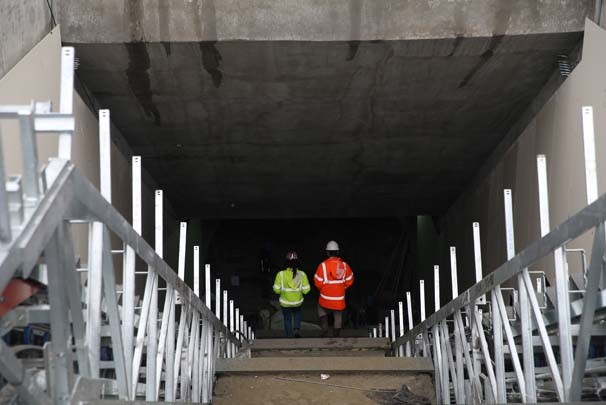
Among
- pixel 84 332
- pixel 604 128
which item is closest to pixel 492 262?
pixel 604 128

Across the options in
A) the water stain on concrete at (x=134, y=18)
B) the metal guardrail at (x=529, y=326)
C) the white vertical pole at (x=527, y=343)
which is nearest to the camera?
the metal guardrail at (x=529, y=326)

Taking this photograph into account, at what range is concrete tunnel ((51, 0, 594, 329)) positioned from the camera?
7625mm

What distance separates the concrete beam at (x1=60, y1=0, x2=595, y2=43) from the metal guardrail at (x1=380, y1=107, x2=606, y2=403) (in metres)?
1.89

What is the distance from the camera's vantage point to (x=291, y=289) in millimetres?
12164

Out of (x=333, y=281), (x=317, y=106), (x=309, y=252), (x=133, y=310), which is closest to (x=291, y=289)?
(x=333, y=281)

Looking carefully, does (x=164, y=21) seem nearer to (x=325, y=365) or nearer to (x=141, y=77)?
(x=141, y=77)

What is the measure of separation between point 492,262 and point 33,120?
10121 millimetres

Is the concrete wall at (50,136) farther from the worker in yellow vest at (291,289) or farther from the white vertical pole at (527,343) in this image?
the worker in yellow vest at (291,289)

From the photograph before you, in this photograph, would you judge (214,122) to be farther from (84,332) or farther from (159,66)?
(84,332)

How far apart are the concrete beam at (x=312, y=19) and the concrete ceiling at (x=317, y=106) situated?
102 mm

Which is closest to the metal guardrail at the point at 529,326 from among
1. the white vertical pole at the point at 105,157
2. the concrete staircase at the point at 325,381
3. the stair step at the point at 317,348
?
the concrete staircase at the point at 325,381

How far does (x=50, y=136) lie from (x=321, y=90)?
3164mm

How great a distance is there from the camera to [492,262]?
39.5ft

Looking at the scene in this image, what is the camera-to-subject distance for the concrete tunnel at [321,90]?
7.62 m
